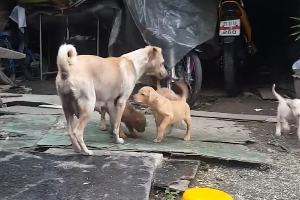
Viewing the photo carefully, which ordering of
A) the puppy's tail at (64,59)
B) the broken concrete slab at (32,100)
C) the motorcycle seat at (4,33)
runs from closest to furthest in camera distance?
the puppy's tail at (64,59), the broken concrete slab at (32,100), the motorcycle seat at (4,33)

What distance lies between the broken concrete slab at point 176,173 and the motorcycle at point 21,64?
17.3ft

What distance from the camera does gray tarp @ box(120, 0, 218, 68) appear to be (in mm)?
6698

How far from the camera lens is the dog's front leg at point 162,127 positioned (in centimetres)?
464

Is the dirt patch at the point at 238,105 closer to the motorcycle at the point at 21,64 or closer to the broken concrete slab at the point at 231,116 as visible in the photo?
the broken concrete slab at the point at 231,116

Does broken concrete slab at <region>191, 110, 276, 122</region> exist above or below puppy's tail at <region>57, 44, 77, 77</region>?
below

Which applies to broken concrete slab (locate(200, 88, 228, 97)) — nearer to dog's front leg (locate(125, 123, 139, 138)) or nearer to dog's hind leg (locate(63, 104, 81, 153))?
dog's front leg (locate(125, 123, 139, 138))

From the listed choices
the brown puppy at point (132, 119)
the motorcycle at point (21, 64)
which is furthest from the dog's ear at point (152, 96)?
the motorcycle at point (21, 64)

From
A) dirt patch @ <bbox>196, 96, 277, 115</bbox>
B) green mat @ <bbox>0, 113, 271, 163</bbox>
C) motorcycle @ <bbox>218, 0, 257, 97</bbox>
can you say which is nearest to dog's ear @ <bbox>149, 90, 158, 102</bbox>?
green mat @ <bbox>0, 113, 271, 163</bbox>

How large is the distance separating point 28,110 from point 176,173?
2793 mm

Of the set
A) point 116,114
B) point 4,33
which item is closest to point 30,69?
point 4,33

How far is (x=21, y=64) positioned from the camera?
30.7 ft

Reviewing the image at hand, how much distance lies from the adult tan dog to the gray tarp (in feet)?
5.61

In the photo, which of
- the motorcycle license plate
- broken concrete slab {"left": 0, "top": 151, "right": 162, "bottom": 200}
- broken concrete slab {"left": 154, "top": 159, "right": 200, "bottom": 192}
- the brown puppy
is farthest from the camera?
the motorcycle license plate

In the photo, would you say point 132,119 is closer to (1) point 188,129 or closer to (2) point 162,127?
(2) point 162,127
